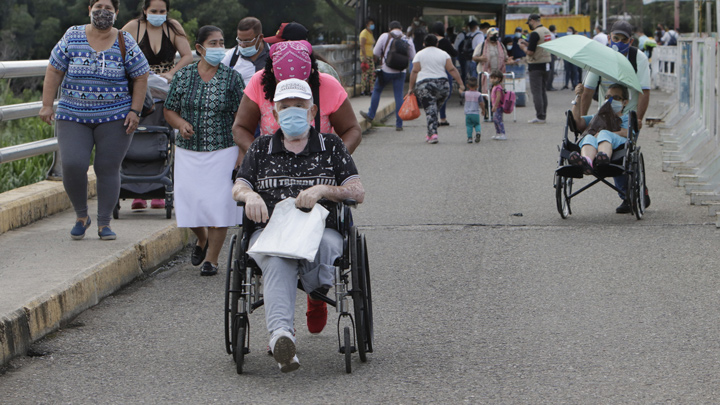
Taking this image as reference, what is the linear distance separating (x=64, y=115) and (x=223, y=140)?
120cm

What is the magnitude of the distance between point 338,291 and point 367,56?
19328 mm

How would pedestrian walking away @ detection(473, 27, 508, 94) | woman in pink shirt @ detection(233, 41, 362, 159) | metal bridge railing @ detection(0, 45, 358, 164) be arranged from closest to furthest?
woman in pink shirt @ detection(233, 41, 362, 159) → metal bridge railing @ detection(0, 45, 358, 164) → pedestrian walking away @ detection(473, 27, 508, 94)

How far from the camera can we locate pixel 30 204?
27.9ft

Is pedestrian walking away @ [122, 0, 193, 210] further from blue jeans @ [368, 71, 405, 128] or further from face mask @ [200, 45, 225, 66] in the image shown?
blue jeans @ [368, 71, 405, 128]

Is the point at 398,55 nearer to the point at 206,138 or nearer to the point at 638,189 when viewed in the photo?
the point at 638,189

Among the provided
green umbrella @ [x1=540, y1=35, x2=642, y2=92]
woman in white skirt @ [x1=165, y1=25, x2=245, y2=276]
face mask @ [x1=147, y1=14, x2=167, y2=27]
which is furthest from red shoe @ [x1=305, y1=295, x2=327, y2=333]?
green umbrella @ [x1=540, y1=35, x2=642, y2=92]

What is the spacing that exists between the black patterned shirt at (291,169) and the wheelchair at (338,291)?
161 mm

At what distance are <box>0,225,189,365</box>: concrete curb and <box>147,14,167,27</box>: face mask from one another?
5.95 feet

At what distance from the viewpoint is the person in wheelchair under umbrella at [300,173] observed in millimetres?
4941

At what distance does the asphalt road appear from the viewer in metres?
4.77

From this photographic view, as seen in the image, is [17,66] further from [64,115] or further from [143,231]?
[143,231]

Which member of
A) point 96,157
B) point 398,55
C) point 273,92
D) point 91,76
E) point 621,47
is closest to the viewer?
point 273,92

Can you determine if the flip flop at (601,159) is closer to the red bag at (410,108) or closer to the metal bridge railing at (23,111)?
the metal bridge railing at (23,111)

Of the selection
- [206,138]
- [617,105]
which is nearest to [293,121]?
[206,138]
